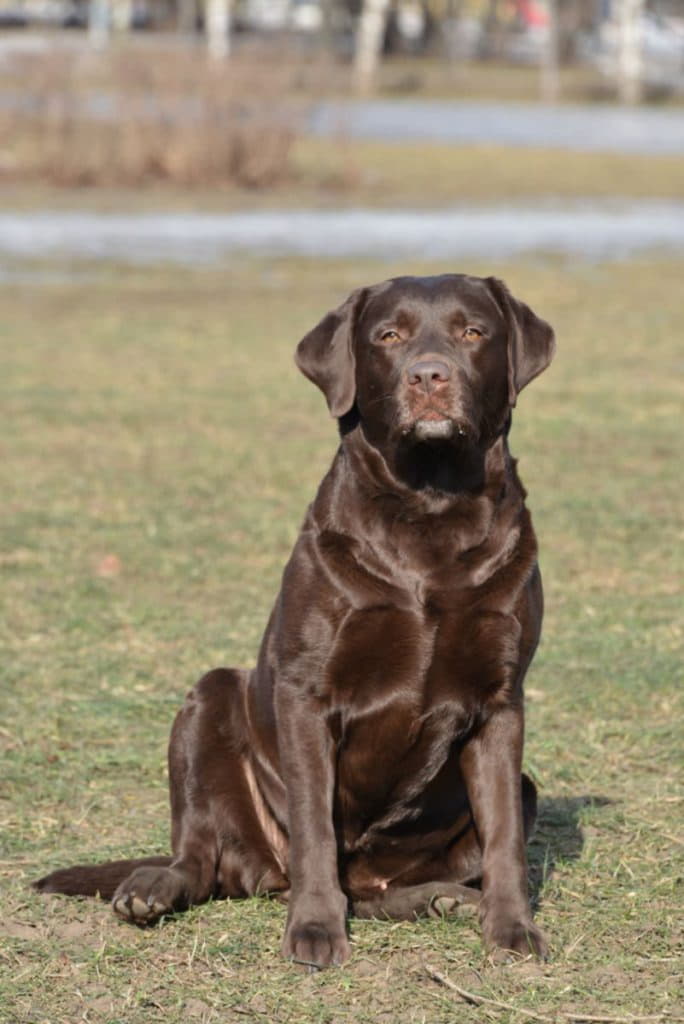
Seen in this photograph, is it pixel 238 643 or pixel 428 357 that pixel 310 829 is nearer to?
pixel 428 357

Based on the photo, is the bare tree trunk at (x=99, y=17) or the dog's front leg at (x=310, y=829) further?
the bare tree trunk at (x=99, y=17)

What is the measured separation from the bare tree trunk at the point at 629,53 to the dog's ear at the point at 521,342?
51.3 m

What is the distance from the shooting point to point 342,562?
14.5ft

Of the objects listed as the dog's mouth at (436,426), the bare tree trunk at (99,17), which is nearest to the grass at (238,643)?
the dog's mouth at (436,426)

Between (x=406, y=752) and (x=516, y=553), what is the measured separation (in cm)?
51

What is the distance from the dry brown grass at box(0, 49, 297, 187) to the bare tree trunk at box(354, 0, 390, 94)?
26.5 metres

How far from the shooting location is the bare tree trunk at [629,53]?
181 feet

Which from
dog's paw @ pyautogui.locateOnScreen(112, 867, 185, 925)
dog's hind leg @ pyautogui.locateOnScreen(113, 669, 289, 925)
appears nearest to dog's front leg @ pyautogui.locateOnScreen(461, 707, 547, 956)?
dog's hind leg @ pyautogui.locateOnScreen(113, 669, 289, 925)

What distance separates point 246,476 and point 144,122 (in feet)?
56.0

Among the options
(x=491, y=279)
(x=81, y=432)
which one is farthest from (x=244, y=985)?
(x=81, y=432)

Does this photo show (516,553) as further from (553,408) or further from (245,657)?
(553,408)

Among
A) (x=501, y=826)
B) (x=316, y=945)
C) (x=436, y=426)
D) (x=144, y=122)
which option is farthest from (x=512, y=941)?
(x=144, y=122)

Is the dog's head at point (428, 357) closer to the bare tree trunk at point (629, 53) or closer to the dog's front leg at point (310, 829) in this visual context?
the dog's front leg at point (310, 829)

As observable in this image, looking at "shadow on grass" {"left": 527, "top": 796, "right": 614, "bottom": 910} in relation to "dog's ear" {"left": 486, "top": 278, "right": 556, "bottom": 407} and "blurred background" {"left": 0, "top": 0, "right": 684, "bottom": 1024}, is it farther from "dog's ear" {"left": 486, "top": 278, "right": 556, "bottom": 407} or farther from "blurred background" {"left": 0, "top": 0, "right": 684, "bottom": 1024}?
"dog's ear" {"left": 486, "top": 278, "right": 556, "bottom": 407}
